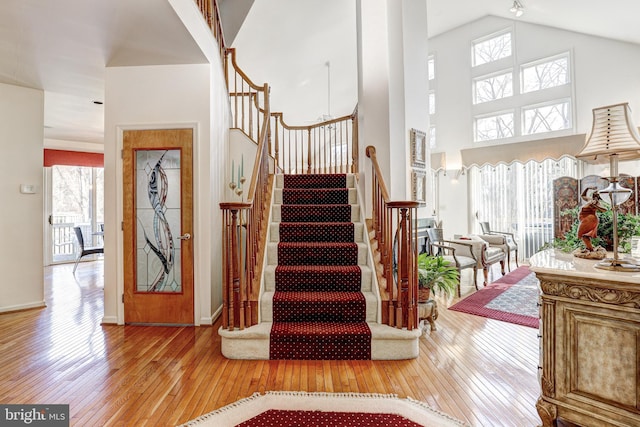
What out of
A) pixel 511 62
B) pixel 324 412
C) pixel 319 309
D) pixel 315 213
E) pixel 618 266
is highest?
pixel 511 62

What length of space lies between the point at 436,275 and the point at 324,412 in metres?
1.73

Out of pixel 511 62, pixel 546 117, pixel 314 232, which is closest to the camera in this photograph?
pixel 314 232

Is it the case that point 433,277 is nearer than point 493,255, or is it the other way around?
point 433,277

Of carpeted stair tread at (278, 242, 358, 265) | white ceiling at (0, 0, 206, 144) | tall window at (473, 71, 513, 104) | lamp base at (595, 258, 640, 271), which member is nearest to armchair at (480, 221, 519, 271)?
tall window at (473, 71, 513, 104)

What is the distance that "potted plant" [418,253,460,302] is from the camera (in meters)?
3.04

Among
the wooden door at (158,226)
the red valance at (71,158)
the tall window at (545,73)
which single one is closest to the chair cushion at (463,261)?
the wooden door at (158,226)

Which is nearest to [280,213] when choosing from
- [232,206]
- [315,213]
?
[315,213]

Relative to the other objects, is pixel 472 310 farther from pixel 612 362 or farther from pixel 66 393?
pixel 66 393

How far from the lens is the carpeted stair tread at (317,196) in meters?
4.07

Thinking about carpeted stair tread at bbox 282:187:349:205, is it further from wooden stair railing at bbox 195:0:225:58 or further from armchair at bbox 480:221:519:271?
armchair at bbox 480:221:519:271

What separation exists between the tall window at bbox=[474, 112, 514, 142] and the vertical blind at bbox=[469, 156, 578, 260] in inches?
27.3

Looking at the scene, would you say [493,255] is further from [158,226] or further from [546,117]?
[158,226]

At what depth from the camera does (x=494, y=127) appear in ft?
24.0

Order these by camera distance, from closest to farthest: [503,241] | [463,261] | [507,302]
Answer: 1. [507,302]
2. [463,261]
3. [503,241]
